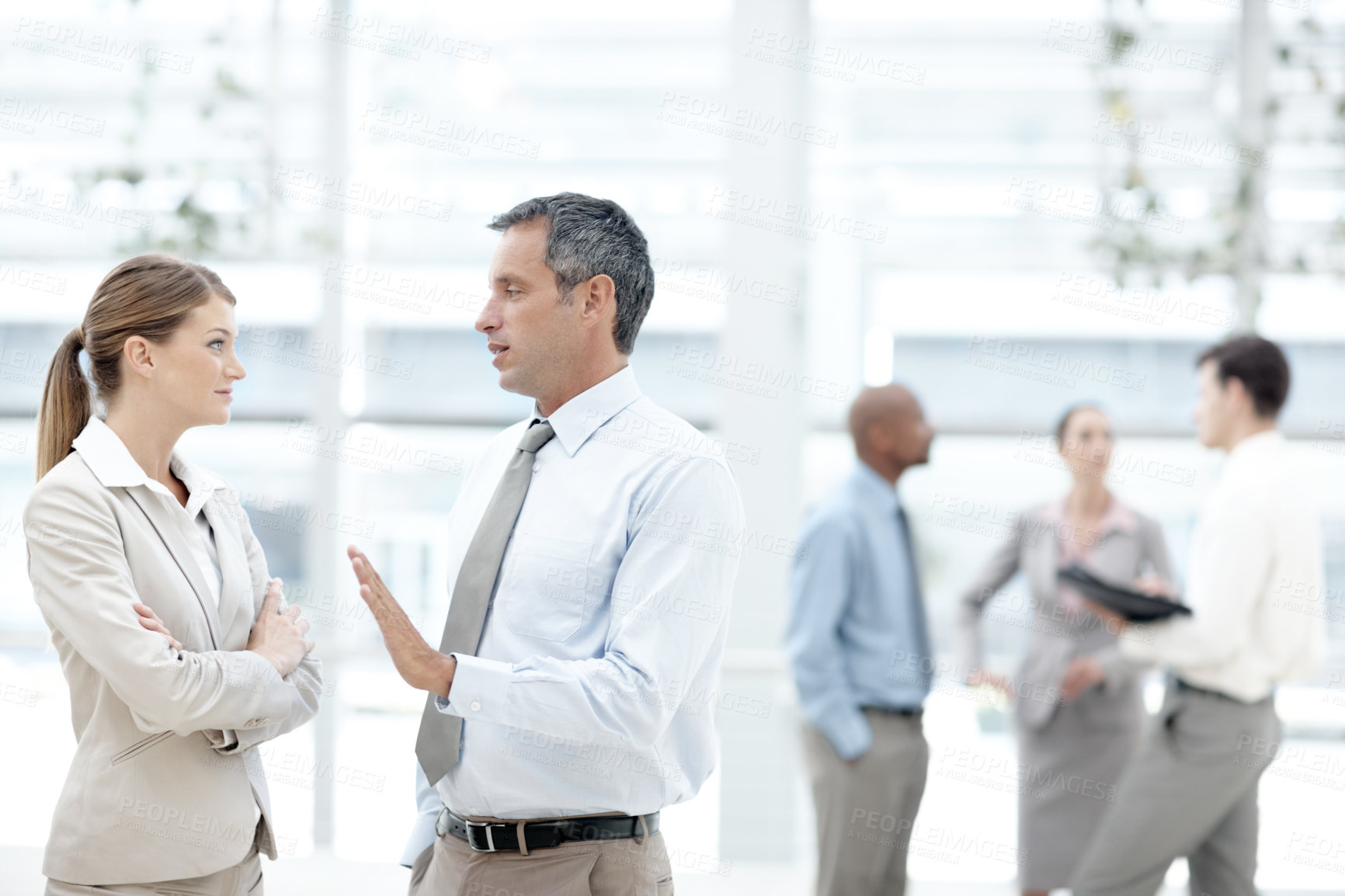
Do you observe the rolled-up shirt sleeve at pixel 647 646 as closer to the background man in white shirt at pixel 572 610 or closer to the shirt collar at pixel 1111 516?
the background man in white shirt at pixel 572 610

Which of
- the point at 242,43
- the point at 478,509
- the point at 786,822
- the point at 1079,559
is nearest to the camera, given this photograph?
the point at 478,509

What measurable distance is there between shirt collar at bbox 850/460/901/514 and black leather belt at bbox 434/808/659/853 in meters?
1.47

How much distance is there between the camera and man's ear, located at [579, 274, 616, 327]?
5.57ft

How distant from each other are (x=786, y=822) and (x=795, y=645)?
3.18ft

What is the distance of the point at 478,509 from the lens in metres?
1.78

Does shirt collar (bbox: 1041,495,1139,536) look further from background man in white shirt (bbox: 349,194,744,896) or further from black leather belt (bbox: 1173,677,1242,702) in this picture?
background man in white shirt (bbox: 349,194,744,896)

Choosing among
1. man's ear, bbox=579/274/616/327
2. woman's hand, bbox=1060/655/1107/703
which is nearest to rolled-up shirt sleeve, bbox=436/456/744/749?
man's ear, bbox=579/274/616/327

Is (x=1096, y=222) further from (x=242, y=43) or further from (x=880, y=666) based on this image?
(x=242, y=43)

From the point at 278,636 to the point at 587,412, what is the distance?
594 mm

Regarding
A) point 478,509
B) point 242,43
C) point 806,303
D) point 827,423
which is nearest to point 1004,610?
point 827,423

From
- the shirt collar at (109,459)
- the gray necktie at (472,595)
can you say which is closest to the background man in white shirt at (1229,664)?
the gray necktie at (472,595)

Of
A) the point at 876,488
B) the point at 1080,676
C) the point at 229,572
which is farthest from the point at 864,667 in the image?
the point at 229,572

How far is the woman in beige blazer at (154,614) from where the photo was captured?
148cm

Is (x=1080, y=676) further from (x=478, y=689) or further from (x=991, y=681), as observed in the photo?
(x=478, y=689)
